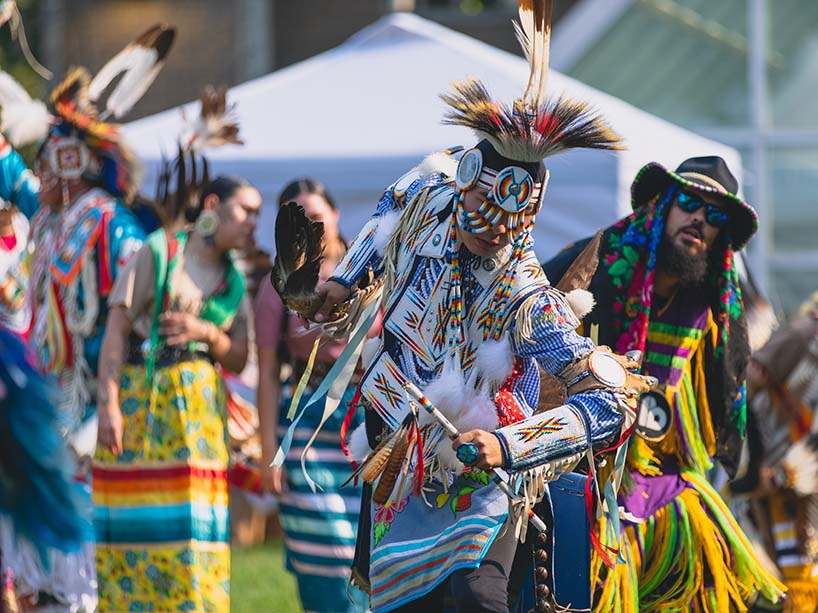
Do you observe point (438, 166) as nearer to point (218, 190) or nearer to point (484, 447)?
point (484, 447)

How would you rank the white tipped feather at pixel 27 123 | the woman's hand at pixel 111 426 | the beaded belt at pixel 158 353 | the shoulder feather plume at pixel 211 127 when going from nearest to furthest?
the woman's hand at pixel 111 426 → the beaded belt at pixel 158 353 → the shoulder feather plume at pixel 211 127 → the white tipped feather at pixel 27 123

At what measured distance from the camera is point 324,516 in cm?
602

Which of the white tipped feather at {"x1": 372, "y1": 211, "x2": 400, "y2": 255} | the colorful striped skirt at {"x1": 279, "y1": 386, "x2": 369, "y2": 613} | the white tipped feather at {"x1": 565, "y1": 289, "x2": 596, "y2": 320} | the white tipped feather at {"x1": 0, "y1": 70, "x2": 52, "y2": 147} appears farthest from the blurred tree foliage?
the white tipped feather at {"x1": 565, "y1": 289, "x2": 596, "y2": 320}

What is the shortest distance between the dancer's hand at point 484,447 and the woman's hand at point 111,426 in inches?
101

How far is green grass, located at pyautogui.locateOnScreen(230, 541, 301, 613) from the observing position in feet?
24.3

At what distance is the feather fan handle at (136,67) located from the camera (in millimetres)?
6848

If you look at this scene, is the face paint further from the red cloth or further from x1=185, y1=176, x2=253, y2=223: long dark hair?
the red cloth

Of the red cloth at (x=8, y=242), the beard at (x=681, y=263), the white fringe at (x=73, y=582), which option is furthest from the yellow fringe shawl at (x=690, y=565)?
the red cloth at (x=8, y=242)

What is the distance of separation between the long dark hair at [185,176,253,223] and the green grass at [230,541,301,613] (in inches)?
78.6

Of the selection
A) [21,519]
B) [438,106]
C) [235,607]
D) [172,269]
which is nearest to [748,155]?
[438,106]

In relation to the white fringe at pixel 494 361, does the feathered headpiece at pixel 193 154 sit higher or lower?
lower

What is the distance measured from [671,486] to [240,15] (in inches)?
501

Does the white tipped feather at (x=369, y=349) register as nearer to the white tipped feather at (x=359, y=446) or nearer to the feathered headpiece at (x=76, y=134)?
the white tipped feather at (x=359, y=446)

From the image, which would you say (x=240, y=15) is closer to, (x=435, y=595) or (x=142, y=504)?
(x=142, y=504)
